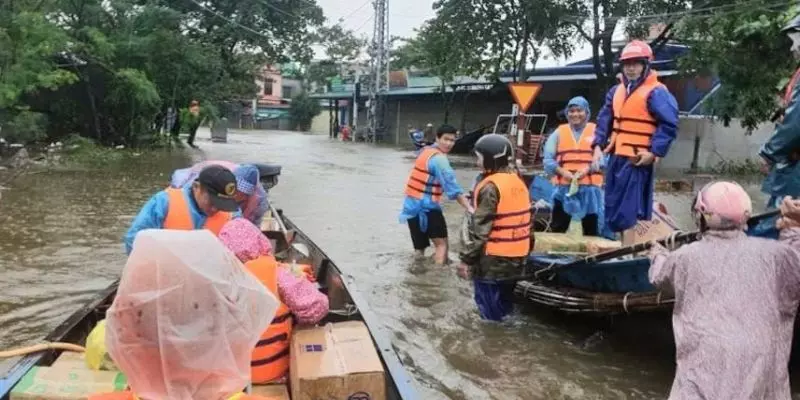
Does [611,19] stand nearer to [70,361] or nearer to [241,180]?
[241,180]

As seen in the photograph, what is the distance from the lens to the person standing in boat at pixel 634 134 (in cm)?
574

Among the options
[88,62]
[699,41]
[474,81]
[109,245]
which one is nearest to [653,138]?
[109,245]

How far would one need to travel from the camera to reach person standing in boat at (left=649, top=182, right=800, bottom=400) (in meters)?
2.93

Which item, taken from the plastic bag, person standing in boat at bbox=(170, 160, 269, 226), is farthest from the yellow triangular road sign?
the plastic bag

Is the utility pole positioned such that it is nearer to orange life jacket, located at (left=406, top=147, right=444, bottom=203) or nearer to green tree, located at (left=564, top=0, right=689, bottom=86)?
green tree, located at (left=564, top=0, right=689, bottom=86)

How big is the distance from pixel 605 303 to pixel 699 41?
16.7 m

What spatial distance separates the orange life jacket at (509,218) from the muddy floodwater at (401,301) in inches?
31.6

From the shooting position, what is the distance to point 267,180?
9.06m

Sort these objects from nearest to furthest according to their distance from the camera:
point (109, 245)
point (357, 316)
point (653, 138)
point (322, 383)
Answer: point (322, 383)
point (357, 316)
point (653, 138)
point (109, 245)

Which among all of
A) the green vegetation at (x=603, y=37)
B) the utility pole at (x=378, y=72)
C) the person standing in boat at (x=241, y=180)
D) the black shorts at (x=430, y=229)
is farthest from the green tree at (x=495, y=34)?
the person standing in boat at (x=241, y=180)

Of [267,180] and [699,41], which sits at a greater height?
[699,41]

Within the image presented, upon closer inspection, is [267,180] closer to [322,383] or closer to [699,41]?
[322,383]

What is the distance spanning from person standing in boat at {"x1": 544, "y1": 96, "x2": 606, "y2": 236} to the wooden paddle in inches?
57.5

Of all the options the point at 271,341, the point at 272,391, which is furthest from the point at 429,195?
the point at 272,391
